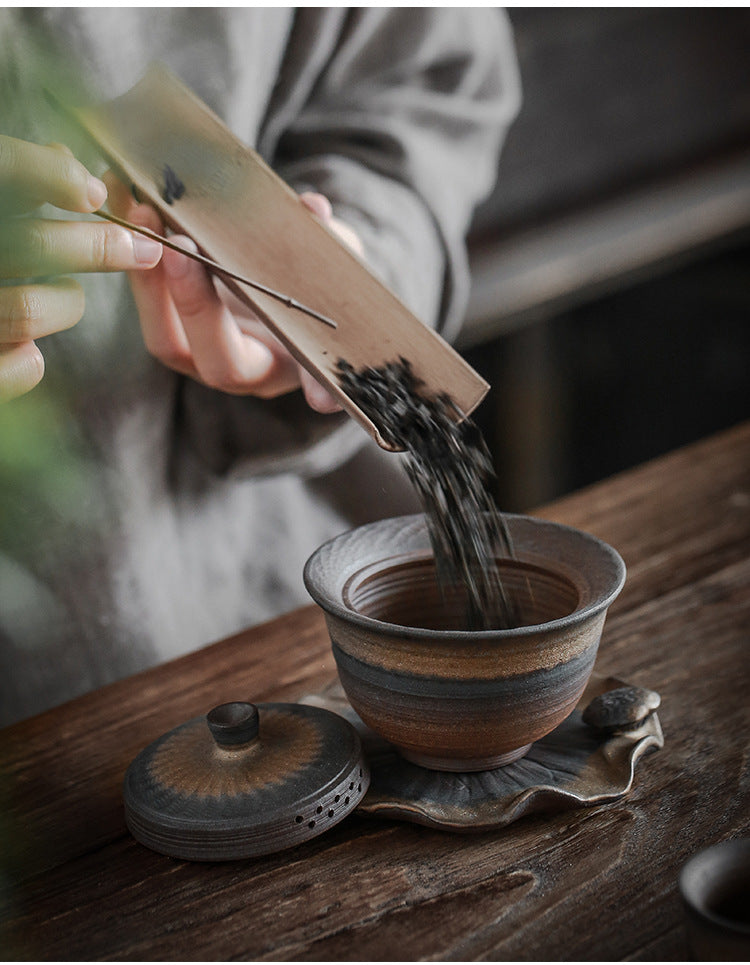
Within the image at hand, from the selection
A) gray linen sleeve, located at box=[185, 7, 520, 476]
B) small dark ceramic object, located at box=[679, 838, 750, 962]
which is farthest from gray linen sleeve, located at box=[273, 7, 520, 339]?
small dark ceramic object, located at box=[679, 838, 750, 962]

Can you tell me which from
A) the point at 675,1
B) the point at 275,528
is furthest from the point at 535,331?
the point at 275,528

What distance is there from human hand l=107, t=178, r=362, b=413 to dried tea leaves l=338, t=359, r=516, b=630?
0.44 feet

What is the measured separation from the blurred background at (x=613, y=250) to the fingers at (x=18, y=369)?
1693 millimetres

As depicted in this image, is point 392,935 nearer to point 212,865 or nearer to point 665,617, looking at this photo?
point 212,865

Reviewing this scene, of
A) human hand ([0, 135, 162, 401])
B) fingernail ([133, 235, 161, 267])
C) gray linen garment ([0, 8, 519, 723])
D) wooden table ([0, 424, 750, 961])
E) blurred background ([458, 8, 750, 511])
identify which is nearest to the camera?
wooden table ([0, 424, 750, 961])

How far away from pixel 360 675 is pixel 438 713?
0.07m

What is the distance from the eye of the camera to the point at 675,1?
276 cm

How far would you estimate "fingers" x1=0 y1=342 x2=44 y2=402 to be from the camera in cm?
93

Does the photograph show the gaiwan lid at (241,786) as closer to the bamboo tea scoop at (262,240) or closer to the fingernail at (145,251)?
the bamboo tea scoop at (262,240)

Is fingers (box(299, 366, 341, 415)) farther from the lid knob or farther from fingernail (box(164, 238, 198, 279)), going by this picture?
the lid knob

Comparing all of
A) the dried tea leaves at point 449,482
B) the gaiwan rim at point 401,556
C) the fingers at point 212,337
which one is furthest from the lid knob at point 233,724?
the fingers at point 212,337

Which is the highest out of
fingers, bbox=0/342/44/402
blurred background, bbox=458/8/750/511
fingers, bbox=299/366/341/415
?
fingers, bbox=0/342/44/402

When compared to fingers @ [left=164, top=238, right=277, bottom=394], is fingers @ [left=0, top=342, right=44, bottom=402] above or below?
above

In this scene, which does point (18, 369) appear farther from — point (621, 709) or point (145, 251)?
point (621, 709)
